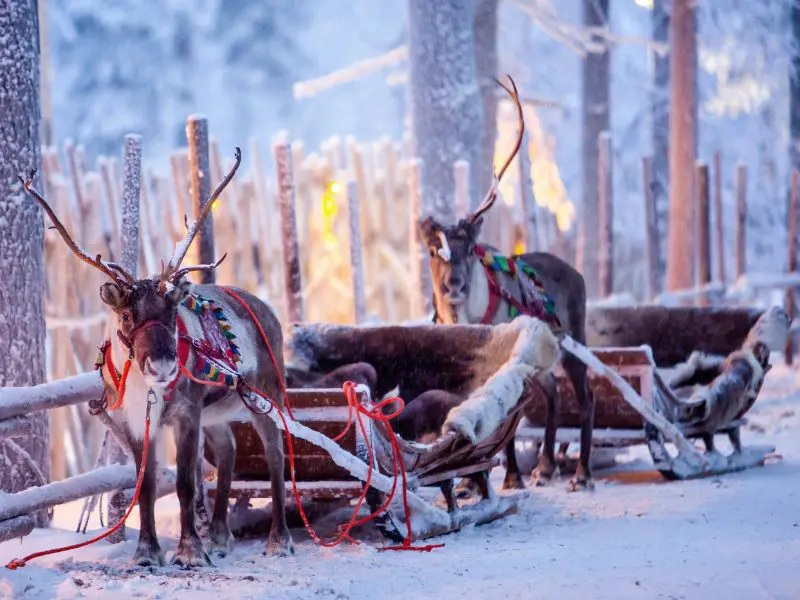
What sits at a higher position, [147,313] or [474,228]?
[474,228]

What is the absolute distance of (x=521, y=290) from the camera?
31.2 feet

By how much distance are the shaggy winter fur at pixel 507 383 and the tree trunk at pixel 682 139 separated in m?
11.0

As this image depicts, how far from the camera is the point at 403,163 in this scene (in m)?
18.6

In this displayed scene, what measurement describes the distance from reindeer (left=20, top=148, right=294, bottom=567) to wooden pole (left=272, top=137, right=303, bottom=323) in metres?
3.43

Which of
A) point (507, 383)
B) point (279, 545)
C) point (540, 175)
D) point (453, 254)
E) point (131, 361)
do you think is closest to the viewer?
point (131, 361)

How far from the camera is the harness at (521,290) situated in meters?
9.24

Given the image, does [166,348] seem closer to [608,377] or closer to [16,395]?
[16,395]

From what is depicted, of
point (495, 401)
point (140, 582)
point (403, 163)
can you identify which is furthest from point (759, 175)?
point (140, 582)

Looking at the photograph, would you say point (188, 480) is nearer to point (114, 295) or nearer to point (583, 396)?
point (114, 295)

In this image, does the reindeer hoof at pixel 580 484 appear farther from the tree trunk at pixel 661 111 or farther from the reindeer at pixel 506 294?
the tree trunk at pixel 661 111

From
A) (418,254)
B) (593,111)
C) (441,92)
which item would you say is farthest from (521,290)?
(593,111)

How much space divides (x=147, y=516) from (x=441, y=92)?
322 inches

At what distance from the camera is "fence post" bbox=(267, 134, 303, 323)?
10852mm

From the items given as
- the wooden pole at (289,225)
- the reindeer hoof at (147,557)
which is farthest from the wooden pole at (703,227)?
the reindeer hoof at (147,557)
